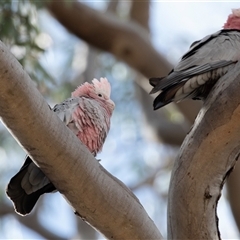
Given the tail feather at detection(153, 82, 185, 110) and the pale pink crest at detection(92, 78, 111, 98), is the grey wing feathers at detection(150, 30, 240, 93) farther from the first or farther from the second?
the pale pink crest at detection(92, 78, 111, 98)

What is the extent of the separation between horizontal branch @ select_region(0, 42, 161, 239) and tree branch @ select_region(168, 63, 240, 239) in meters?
0.12

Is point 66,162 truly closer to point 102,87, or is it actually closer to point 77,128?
point 77,128

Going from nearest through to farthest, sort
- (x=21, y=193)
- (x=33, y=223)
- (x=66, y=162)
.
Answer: (x=66, y=162) → (x=21, y=193) → (x=33, y=223)

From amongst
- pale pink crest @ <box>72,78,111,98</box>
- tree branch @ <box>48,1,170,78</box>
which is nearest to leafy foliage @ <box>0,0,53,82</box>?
tree branch @ <box>48,1,170,78</box>

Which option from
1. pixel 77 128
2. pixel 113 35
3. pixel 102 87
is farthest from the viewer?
pixel 113 35

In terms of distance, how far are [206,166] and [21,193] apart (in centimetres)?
→ 62

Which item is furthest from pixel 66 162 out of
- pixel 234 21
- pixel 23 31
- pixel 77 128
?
pixel 23 31

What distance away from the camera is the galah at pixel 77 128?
6.16 feet

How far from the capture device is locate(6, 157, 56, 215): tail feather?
1.87 metres

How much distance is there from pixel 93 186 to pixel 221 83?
586 millimetres

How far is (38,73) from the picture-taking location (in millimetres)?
3758

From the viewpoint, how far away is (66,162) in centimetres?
172

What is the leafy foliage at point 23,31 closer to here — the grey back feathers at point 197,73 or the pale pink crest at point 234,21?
the pale pink crest at point 234,21

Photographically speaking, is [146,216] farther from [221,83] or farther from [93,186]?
[221,83]
